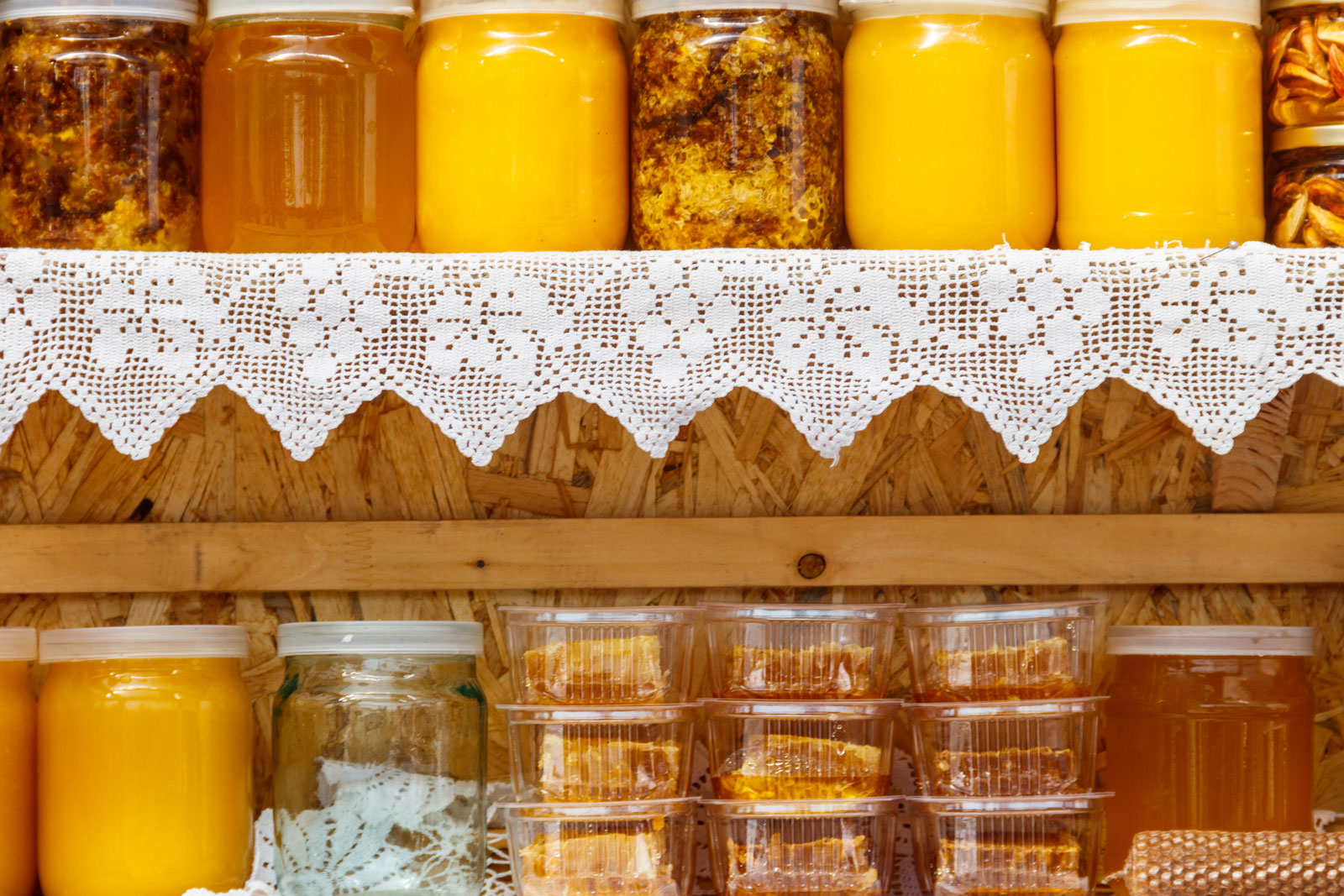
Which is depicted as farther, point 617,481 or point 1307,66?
point 617,481

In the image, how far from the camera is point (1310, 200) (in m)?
1.03

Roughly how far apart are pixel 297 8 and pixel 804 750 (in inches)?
25.5

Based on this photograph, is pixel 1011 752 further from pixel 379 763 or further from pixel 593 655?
pixel 379 763

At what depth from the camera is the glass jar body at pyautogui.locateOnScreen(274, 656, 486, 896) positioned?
42.2 inches

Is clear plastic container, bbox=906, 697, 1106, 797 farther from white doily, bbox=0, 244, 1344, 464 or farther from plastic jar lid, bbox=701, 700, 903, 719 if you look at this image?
white doily, bbox=0, 244, 1344, 464

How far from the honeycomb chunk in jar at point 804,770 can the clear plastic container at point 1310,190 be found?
47cm

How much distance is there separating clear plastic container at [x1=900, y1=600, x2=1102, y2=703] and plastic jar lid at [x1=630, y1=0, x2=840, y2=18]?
17.6 inches

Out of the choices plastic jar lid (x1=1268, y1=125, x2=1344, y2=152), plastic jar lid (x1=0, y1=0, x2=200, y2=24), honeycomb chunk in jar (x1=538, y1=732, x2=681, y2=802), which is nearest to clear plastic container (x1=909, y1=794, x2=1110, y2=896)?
honeycomb chunk in jar (x1=538, y1=732, x2=681, y2=802)

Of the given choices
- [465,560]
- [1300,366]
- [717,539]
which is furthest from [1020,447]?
[465,560]

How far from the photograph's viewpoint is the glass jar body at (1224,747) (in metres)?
1.12

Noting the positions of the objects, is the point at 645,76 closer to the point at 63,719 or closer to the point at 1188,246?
the point at 1188,246

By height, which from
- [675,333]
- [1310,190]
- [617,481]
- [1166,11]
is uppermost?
[1166,11]

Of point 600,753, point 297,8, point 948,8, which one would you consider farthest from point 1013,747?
point 297,8

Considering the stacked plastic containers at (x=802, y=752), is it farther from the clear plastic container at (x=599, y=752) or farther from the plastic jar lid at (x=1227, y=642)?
the plastic jar lid at (x=1227, y=642)
